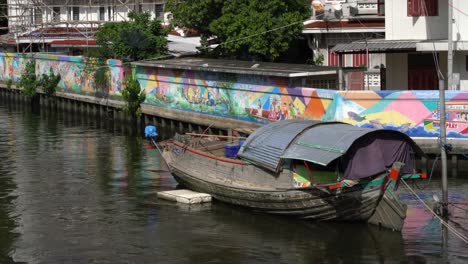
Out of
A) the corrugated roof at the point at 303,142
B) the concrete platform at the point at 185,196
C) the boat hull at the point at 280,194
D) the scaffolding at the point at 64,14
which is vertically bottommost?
the concrete platform at the point at 185,196

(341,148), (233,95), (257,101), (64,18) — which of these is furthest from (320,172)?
(64,18)

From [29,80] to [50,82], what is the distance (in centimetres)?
311

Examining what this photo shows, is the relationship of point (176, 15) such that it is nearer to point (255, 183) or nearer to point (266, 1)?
point (266, 1)

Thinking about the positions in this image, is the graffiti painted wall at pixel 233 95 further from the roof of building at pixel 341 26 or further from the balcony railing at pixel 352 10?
the balcony railing at pixel 352 10

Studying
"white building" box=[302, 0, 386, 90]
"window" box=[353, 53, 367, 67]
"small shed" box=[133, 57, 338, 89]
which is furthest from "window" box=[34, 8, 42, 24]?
"small shed" box=[133, 57, 338, 89]

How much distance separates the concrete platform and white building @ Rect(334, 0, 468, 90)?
15068mm

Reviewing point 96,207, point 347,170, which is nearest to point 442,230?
point 347,170

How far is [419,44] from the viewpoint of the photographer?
135ft

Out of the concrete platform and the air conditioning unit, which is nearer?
the concrete platform

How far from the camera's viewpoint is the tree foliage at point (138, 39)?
190ft

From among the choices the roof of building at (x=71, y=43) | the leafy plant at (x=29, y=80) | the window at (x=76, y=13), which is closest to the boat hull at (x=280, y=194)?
the leafy plant at (x=29, y=80)

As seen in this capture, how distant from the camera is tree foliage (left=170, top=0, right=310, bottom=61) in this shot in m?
53.6

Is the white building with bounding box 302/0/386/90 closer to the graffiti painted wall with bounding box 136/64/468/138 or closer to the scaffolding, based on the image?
the graffiti painted wall with bounding box 136/64/468/138

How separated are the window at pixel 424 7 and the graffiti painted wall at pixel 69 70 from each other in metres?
21.5
